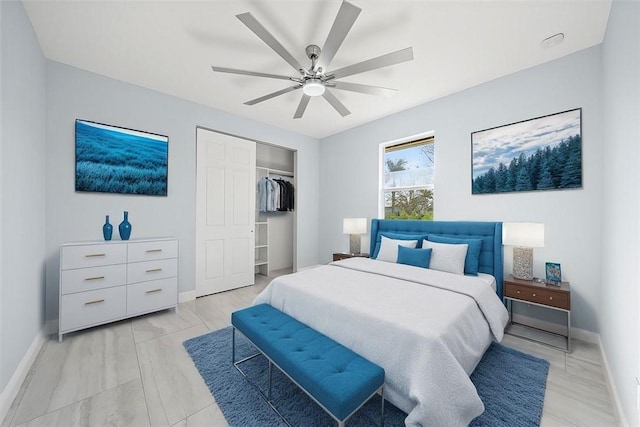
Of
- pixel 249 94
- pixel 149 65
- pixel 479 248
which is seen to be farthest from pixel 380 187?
pixel 149 65

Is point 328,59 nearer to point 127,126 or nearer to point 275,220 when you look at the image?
point 127,126

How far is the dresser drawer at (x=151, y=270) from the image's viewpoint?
2684 mm

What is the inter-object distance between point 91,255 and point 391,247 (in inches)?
131

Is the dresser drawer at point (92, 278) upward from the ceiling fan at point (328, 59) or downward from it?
downward

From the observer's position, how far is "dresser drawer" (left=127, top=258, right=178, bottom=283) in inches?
106

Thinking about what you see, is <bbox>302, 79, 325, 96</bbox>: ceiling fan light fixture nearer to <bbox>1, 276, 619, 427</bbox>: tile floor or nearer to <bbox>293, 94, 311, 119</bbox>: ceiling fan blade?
<bbox>293, 94, 311, 119</bbox>: ceiling fan blade

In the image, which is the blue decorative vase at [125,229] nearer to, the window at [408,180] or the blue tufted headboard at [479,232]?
the blue tufted headboard at [479,232]

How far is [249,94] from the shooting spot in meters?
3.20

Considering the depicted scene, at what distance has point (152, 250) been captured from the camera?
2.82 metres

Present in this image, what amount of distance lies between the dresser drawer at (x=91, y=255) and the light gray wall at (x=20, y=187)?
20cm

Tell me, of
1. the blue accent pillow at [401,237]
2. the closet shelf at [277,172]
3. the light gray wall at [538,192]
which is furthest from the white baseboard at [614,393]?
the closet shelf at [277,172]

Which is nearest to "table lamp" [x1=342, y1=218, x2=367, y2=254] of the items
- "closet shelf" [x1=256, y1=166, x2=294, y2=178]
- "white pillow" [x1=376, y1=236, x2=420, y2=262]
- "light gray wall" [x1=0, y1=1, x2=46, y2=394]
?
"white pillow" [x1=376, y1=236, x2=420, y2=262]

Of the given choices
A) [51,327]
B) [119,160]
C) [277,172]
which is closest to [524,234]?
[277,172]

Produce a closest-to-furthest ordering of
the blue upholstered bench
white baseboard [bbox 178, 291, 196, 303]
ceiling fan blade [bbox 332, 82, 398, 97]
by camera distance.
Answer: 1. the blue upholstered bench
2. ceiling fan blade [bbox 332, 82, 398, 97]
3. white baseboard [bbox 178, 291, 196, 303]
